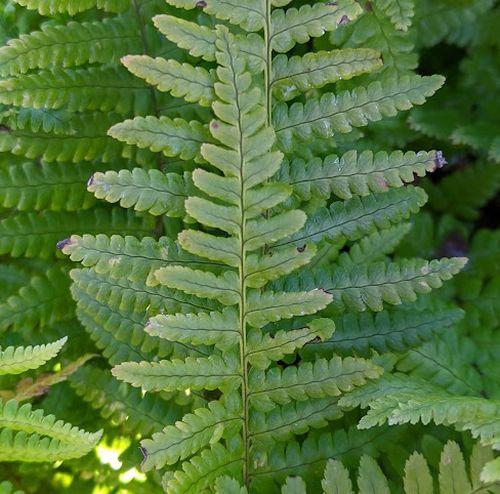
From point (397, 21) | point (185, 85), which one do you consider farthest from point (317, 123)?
point (397, 21)

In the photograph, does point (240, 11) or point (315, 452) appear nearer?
point (240, 11)

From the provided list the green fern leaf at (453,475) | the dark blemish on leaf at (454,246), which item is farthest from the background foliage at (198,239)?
the dark blemish on leaf at (454,246)

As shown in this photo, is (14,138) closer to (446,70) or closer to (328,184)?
(328,184)

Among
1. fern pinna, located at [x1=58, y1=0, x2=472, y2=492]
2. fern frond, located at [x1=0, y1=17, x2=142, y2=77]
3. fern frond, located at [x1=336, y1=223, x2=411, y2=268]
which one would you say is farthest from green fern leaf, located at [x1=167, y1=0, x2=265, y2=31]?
fern frond, located at [x1=336, y1=223, x2=411, y2=268]

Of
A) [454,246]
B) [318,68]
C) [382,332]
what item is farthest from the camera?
[454,246]

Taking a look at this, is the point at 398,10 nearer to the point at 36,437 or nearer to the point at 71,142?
the point at 71,142

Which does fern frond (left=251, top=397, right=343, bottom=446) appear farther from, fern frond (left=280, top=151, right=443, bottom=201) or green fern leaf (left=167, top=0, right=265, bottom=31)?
green fern leaf (left=167, top=0, right=265, bottom=31)

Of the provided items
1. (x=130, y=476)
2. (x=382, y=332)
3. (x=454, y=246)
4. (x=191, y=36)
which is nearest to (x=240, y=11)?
(x=191, y=36)
